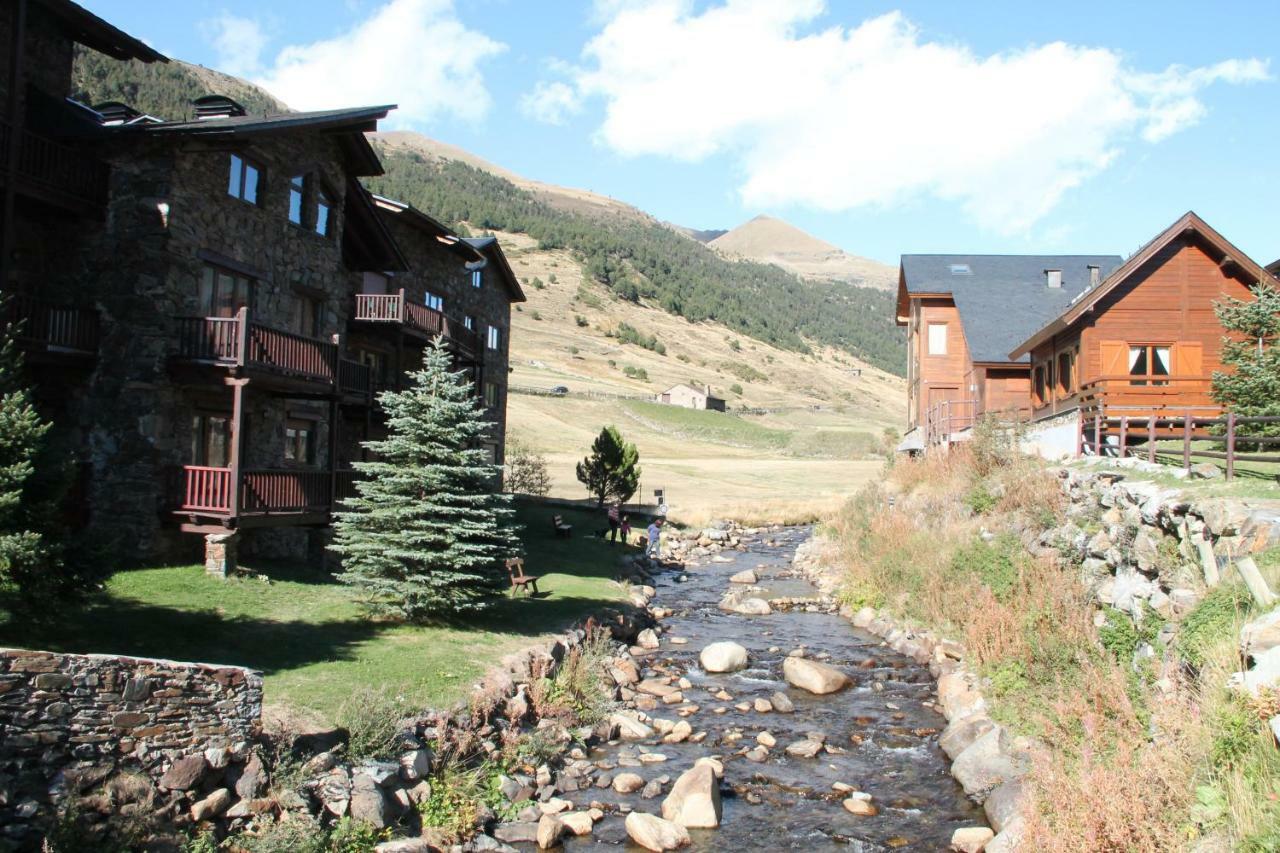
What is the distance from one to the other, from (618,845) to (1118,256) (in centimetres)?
4065

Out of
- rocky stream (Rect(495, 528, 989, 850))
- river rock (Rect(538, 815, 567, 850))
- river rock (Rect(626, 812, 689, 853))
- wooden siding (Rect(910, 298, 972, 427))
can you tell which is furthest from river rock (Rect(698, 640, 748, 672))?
wooden siding (Rect(910, 298, 972, 427))

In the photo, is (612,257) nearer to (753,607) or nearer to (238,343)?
(753,607)

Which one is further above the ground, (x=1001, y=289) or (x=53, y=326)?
(x=1001, y=289)

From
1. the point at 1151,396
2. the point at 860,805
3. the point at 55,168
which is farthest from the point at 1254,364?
the point at 55,168

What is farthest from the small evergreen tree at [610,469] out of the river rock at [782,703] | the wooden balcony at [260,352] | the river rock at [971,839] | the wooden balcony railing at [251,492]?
the river rock at [971,839]

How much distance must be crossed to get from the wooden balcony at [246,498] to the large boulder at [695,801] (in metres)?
11.7

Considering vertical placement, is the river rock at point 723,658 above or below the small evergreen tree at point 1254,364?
below

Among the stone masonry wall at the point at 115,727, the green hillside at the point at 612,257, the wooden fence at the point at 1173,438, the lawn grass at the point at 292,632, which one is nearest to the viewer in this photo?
Answer: the stone masonry wall at the point at 115,727

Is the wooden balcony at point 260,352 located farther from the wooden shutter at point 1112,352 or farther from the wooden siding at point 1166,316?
the wooden shutter at point 1112,352

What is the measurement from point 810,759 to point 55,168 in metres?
18.7

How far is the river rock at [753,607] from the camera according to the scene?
2609 cm

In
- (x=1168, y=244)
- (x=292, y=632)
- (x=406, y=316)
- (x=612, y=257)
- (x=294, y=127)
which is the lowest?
(x=292, y=632)

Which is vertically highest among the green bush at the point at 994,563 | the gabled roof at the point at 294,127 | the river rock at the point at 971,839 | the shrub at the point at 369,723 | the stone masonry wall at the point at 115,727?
the gabled roof at the point at 294,127

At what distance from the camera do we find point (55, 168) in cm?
1889
